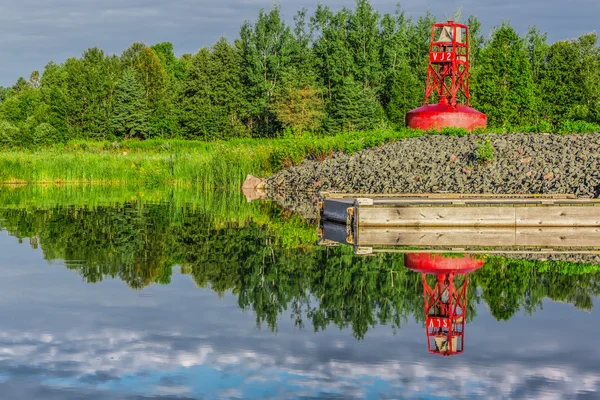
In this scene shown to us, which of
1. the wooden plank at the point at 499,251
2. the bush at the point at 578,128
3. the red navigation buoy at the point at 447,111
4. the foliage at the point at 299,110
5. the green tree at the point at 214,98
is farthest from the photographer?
the green tree at the point at 214,98

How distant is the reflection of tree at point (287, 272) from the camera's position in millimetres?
9844

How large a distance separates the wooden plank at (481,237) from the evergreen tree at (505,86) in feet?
104

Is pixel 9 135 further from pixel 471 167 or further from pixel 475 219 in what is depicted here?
pixel 475 219

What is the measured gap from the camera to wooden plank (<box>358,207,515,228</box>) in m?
17.4

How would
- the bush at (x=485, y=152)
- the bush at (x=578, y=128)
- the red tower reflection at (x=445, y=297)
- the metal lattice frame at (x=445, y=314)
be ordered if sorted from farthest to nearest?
the bush at (x=578, y=128), the bush at (x=485, y=152), the red tower reflection at (x=445, y=297), the metal lattice frame at (x=445, y=314)

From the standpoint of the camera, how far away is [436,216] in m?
17.5

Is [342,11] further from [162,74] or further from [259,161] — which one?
[259,161]

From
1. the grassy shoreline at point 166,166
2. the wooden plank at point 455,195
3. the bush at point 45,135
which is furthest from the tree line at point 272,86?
the wooden plank at point 455,195

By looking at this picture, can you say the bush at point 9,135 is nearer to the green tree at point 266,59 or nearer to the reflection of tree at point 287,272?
the green tree at point 266,59

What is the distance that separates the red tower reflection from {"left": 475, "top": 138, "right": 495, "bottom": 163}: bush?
13253 millimetres

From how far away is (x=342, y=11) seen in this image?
7369cm

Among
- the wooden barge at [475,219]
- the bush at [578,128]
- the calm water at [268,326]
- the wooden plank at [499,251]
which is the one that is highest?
the bush at [578,128]

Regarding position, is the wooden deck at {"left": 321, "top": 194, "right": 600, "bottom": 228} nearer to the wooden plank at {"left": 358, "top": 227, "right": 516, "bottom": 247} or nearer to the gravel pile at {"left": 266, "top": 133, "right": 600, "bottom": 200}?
the wooden plank at {"left": 358, "top": 227, "right": 516, "bottom": 247}

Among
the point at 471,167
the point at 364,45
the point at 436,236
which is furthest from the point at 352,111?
the point at 436,236
